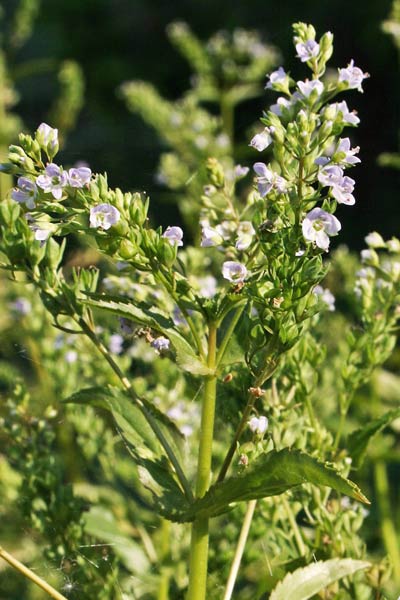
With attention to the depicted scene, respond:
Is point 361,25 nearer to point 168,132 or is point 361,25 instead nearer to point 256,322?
point 168,132

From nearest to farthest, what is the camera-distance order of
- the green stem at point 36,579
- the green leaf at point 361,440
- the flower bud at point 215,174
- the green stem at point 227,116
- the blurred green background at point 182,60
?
1. the green stem at point 36,579
2. the green leaf at point 361,440
3. the flower bud at point 215,174
4. the green stem at point 227,116
5. the blurred green background at point 182,60

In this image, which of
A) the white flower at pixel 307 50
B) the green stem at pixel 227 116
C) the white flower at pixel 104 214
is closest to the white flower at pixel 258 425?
the white flower at pixel 104 214

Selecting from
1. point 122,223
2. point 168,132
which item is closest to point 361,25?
point 168,132

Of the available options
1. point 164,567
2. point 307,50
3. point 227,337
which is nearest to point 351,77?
point 307,50

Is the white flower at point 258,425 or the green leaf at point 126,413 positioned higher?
the green leaf at point 126,413

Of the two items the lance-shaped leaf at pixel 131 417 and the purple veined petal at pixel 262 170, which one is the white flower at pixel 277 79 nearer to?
the purple veined petal at pixel 262 170

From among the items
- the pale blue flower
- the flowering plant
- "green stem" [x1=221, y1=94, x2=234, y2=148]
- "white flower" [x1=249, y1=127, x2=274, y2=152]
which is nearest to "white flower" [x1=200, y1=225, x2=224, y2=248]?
the flowering plant
